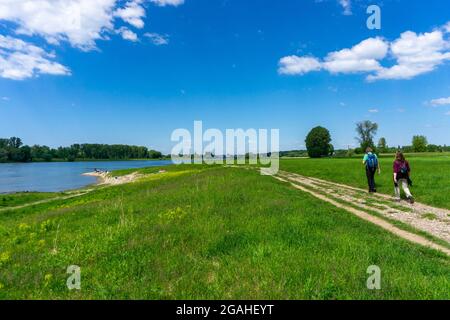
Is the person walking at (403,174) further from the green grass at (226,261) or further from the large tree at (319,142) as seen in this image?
the large tree at (319,142)

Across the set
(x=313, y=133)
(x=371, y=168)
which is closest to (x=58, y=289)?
(x=371, y=168)

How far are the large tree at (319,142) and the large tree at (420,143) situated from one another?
48.0 meters

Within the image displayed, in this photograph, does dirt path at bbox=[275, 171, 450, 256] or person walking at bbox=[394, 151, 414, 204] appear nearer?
dirt path at bbox=[275, 171, 450, 256]

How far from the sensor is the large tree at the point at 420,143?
141 meters

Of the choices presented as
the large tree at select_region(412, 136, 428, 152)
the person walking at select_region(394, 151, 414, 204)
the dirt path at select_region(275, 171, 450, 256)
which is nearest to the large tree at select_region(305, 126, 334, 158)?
the large tree at select_region(412, 136, 428, 152)

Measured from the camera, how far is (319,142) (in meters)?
127

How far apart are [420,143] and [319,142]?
5507 cm

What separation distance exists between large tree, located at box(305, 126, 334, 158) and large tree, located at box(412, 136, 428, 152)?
47999mm

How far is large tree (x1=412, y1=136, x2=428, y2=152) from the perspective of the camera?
14100 cm

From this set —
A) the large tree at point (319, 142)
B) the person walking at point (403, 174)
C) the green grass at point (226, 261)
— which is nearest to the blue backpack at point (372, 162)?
the person walking at point (403, 174)

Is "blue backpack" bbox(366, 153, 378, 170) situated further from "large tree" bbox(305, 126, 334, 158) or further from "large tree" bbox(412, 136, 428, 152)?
"large tree" bbox(412, 136, 428, 152)

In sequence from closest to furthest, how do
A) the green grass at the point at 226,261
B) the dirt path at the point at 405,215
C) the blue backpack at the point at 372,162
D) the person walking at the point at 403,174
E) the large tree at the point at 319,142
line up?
the green grass at the point at 226,261 → the dirt path at the point at 405,215 → the person walking at the point at 403,174 → the blue backpack at the point at 372,162 → the large tree at the point at 319,142

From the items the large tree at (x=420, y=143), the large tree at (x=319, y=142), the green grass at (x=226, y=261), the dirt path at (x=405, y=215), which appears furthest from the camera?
the large tree at (x=420, y=143)

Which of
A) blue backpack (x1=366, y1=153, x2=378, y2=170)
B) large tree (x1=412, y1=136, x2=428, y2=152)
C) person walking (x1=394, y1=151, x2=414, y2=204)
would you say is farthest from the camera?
large tree (x1=412, y1=136, x2=428, y2=152)
